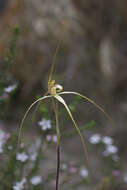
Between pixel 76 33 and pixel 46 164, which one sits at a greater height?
pixel 76 33

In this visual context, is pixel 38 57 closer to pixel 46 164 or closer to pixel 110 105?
pixel 110 105

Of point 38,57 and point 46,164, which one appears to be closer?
point 46,164

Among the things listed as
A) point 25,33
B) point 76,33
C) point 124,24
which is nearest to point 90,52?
point 76,33

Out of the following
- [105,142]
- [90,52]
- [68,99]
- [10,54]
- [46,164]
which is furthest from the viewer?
[90,52]

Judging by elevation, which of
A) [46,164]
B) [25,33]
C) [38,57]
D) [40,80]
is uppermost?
[25,33]

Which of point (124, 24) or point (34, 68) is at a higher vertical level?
point (124, 24)

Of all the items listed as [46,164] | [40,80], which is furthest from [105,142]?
[40,80]

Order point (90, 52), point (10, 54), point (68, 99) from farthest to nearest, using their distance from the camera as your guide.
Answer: point (90, 52)
point (68, 99)
point (10, 54)

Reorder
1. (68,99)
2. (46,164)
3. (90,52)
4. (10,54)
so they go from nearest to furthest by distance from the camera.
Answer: (10,54), (46,164), (68,99), (90,52)

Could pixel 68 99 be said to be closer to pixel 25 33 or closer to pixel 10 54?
pixel 25 33
